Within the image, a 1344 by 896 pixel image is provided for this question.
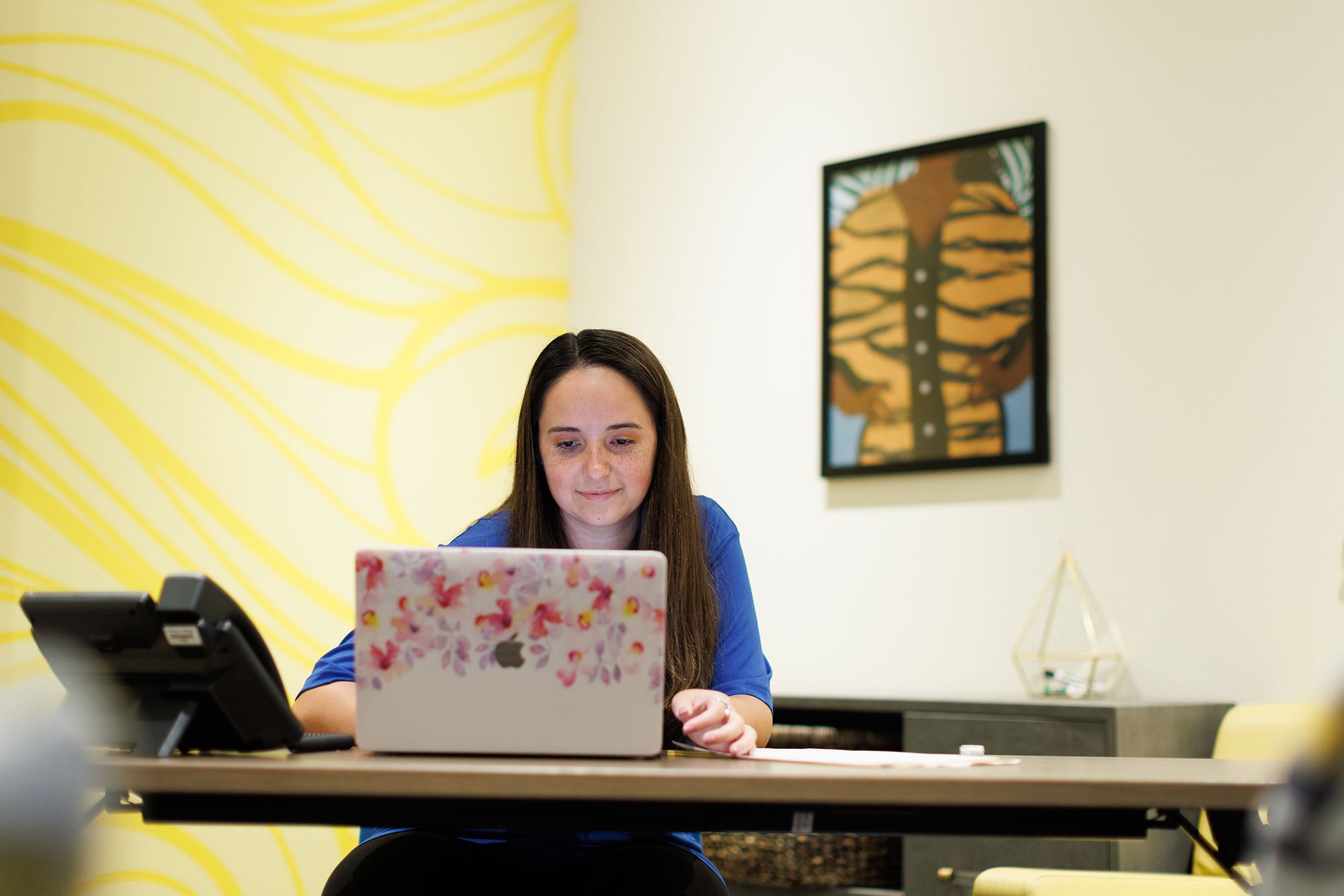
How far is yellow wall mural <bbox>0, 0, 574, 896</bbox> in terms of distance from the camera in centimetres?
281

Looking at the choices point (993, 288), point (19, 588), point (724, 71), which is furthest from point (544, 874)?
point (724, 71)

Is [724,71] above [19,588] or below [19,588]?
above

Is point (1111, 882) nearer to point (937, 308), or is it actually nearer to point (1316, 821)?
point (937, 308)

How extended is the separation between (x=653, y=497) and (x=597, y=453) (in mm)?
120

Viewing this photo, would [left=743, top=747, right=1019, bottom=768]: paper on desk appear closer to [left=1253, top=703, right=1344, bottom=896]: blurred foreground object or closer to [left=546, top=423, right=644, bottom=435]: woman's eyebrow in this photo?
[left=546, top=423, right=644, bottom=435]: woman's eyebrow

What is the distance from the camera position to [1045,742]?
2.54 m

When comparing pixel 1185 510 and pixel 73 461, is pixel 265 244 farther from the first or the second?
Result: pixel 1185 510

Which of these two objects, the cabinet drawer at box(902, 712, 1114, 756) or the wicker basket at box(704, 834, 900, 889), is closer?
the cabinet drawer at box(902, 712, 1114, 756)

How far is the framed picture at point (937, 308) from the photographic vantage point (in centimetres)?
320

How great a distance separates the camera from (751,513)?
3656mm

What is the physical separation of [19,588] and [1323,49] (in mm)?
2997

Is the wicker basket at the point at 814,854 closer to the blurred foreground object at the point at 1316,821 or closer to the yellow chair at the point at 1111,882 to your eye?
the yellow chair at the point at 1111,882

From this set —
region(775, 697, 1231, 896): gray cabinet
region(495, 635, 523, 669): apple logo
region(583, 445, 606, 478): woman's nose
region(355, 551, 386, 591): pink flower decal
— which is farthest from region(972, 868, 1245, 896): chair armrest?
region(355, 551, 386, 591): pink flower decal

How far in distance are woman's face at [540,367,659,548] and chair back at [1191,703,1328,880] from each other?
129cm
